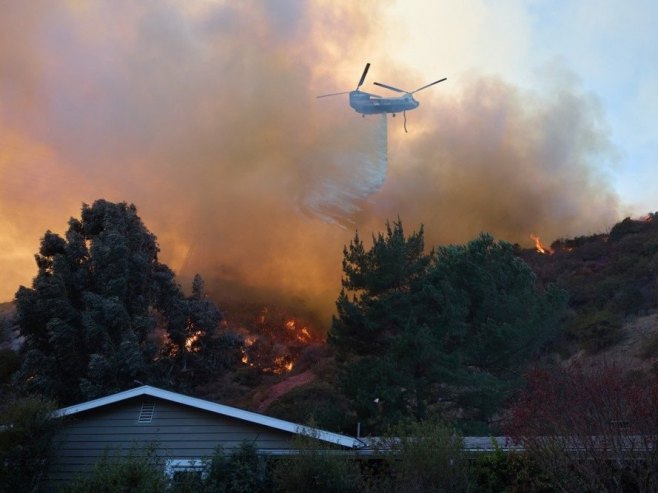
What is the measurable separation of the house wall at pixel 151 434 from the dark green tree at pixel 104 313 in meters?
11.0

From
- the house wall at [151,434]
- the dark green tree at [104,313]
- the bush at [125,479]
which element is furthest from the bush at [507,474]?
the dark green tree at [104,313]

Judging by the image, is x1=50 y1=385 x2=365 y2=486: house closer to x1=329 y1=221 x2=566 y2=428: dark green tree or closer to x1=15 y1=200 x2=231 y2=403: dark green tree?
x1=329 y1=221 x2=566 y2=428: dark green tree

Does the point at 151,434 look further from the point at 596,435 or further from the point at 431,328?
the point at 431,328

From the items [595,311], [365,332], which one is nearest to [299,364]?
[595,311]

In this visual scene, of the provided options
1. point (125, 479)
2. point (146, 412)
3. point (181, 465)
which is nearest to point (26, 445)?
point (146, 412)

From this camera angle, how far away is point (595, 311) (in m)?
50.4

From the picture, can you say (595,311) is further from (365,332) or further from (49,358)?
(49,358)

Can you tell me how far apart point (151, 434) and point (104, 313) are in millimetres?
14577

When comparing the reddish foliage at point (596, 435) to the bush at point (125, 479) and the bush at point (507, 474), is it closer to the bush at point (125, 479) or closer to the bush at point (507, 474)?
the bush at point (507, 474)

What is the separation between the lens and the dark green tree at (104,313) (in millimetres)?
30891

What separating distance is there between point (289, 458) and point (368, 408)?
11.9 metres

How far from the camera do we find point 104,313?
102 ft

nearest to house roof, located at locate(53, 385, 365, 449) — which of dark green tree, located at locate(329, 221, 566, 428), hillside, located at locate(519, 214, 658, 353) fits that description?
dark green tree, located at locate(329, 221, 566, 428)

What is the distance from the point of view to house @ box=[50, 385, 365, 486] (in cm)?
1731
